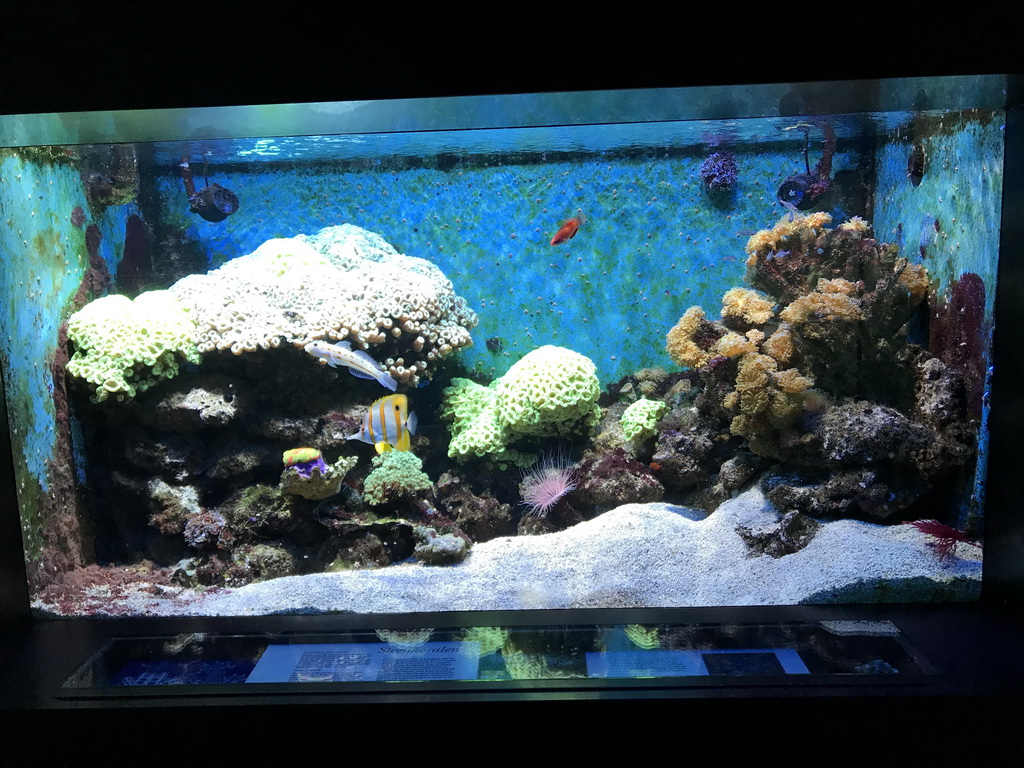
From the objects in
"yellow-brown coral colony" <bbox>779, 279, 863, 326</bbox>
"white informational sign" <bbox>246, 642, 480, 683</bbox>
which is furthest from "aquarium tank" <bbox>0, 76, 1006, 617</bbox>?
"white informational sign" <bbox>246, 642, 480, 683</bbox>

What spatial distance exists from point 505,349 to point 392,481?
5.76ft

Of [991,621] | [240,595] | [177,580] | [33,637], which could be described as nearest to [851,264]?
[991,621]

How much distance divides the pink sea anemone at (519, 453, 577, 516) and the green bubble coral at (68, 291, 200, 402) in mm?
2612

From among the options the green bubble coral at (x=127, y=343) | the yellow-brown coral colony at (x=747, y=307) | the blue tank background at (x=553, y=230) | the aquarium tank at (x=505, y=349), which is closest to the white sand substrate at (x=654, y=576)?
the aquarium tank at (x=505, y=349)

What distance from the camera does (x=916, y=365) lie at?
3.90 meters

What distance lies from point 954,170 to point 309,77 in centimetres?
371

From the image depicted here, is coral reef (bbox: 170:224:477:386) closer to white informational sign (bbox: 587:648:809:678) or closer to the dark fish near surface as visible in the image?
white informational sign (bbox: 587:648:809:678)

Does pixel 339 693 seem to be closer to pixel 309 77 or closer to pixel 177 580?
pixel 177 580

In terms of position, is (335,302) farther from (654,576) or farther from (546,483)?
(654,576)

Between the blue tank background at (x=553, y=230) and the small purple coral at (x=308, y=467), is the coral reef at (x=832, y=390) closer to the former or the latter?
the blue tank background at (x=553, y=230)

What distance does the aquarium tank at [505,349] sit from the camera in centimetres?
350

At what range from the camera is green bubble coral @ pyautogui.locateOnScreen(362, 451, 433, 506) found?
4.44m

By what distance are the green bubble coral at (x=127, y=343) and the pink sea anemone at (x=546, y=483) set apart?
103 inches

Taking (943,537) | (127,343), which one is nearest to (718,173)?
(943,537)
